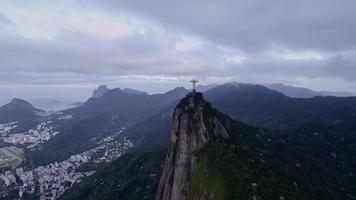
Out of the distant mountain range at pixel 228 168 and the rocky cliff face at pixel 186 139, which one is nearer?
the distant mountain range at pixel 228 168

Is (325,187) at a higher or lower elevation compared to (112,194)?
higher

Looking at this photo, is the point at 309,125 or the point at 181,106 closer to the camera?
A: the point at 181,106

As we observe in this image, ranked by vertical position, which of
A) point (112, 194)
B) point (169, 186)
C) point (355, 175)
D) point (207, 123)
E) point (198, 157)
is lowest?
point (112, 194)

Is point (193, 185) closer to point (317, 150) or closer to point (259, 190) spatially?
point (259, 190)

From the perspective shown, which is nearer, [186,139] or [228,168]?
[228,168]

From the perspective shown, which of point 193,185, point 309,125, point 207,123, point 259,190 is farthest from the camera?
point 309,125

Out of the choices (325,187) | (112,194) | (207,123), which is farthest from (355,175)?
(112,194)

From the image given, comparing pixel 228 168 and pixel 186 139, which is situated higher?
pixel 186 139

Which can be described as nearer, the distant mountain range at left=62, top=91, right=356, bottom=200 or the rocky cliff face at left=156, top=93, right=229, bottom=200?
the distant mountain range at left=62, top=91, right=356, bottom=200
